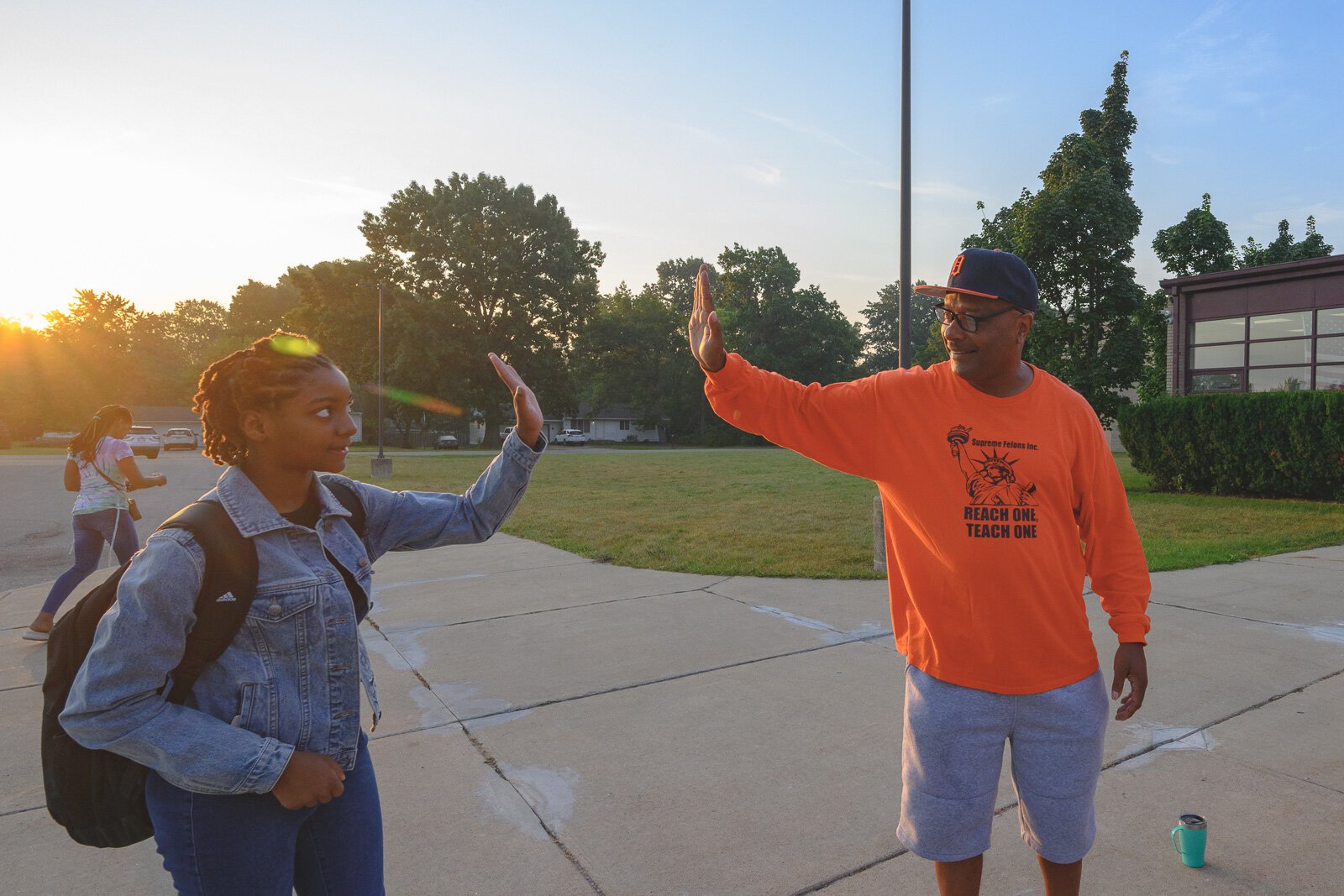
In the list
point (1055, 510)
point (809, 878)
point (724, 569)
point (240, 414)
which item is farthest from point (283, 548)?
point (724, 569)

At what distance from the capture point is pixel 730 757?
3615 mm

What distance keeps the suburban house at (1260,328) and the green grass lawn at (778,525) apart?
294 cm

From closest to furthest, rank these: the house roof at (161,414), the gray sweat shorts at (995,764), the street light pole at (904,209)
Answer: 1. the gray sweat shorts at (995,764)
2. the street light pole at (904,209)
3. the house roof at (161,414)

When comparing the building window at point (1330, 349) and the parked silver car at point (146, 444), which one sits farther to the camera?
the parked silver car at point (146, 444)

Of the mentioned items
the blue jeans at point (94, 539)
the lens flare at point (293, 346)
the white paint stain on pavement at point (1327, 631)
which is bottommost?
the white paint stain on pavement at point (1327, 631)

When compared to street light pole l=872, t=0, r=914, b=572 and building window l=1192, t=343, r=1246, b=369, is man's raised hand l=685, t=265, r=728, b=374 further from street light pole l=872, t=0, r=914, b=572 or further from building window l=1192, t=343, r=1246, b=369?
building window l=1192, t=343, r=1246, b=369

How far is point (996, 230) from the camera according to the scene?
19500 millimetres

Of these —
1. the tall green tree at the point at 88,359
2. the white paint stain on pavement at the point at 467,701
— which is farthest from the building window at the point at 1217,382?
the tall green tree at the point at 88,359

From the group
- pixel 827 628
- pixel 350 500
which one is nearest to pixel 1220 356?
pixel 827 628

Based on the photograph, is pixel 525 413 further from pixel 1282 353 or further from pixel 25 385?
pixel 25 385

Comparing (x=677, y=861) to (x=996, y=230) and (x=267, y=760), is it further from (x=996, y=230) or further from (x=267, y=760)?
(x=996, y=230)

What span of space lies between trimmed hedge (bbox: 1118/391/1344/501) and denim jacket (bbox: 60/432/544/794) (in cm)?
1597

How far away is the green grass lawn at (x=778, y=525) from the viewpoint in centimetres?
852

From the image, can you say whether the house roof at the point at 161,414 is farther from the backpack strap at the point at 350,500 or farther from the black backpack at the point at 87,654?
the black backpack at the point at 87,654
